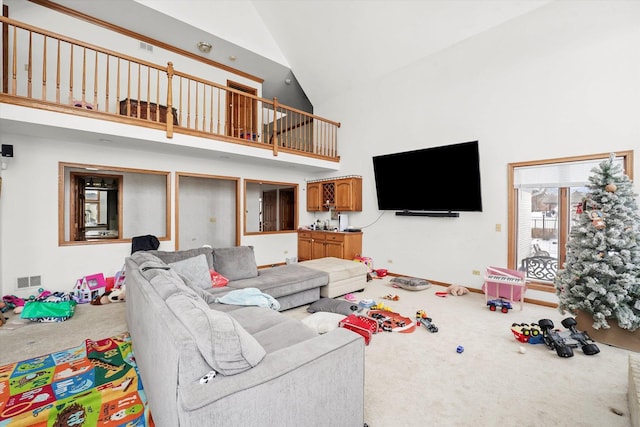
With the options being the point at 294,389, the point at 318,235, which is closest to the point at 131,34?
the point at 318,235

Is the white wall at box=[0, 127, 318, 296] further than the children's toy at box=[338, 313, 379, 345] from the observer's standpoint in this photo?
Yes

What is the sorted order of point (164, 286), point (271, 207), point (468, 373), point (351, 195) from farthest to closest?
point (271, 207)
point (351, 195)
point (468, 373)
point (164, 286)

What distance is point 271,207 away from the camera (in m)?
8.45

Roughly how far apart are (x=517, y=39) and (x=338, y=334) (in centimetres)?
509

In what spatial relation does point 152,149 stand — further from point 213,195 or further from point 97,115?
point 213,195

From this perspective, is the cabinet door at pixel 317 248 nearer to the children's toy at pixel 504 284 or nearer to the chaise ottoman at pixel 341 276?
the chaise ottoman at pixel 341 276

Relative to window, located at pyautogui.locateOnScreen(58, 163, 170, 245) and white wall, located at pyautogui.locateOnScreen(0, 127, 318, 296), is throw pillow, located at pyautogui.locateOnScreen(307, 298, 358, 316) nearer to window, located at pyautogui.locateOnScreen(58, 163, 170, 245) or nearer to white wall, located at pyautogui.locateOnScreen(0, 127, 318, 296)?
white wall, located at pyautogui.locateOnScreen(0, 127, 318, 296)

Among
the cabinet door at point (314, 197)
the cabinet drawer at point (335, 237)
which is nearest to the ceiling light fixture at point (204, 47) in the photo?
the cabinet door at point (314, 197)

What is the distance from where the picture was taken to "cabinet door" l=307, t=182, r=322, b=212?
23.8ft

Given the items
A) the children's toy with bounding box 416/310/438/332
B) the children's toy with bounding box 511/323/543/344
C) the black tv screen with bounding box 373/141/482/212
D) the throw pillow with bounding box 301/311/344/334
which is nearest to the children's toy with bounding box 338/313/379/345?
the throw pillow with bounding box 301/311/344/334

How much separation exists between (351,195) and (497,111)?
→ 310 cm

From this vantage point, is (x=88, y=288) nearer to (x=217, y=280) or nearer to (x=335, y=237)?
(x=217, y=280)

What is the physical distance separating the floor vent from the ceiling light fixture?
4955mm

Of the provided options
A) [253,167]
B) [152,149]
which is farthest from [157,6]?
[253,167]
